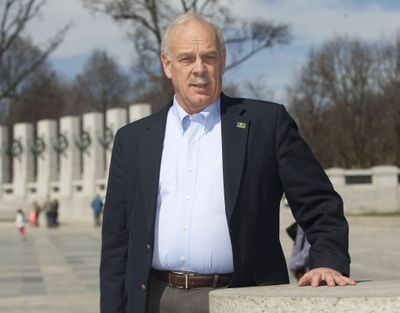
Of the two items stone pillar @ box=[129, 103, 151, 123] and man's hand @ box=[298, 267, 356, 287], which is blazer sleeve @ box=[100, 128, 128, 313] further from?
stone pillar @ box=[129, 103, 151, 123]

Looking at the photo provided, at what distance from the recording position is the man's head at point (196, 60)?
122 inches

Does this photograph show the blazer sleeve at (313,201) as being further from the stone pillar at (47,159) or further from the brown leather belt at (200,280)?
the stone pillar at (47,159)

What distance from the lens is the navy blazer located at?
118 inches

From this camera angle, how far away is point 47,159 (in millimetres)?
44969

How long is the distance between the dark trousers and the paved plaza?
701 cm

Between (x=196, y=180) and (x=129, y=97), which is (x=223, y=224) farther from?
(x=129, y=97)

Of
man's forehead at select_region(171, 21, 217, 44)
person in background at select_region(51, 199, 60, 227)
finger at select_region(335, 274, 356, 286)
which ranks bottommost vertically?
person in background at select_region(51, 199, 60, 227)

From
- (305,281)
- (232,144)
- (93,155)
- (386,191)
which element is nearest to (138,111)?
(93,155)

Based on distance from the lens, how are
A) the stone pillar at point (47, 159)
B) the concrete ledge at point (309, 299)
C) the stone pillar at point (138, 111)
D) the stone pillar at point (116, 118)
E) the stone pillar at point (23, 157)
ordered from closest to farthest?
the concrete ledge at point (309, 299), the stone pillar at point (138, 111), the stone pillar at point (116, 118), the stone pillar at point (47, 159), the stone pillar at point (23, 157)

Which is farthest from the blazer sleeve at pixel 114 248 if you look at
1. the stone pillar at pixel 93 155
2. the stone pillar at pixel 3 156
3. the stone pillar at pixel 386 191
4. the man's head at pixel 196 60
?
the stone pillar at pixel 3 156

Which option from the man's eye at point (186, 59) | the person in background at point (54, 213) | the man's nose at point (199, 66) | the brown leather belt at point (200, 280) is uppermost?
the man's eye at point (186, 59)

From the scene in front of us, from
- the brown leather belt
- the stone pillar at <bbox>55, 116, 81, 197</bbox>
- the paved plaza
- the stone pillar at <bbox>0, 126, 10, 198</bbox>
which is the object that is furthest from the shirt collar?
the stone pillar at <bbox>0, 126, 10, 198</bbox>

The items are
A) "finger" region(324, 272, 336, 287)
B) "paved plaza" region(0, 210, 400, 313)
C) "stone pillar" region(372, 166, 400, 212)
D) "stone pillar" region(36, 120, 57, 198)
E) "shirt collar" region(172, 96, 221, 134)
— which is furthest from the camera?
"stone pillar" region(36, 120, 57, 198)

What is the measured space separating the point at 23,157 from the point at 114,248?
4463cm
